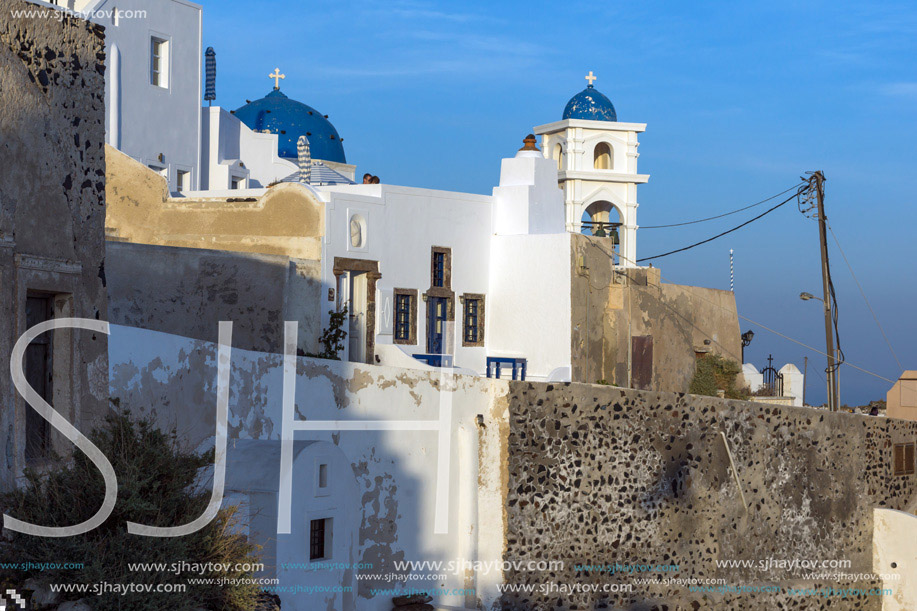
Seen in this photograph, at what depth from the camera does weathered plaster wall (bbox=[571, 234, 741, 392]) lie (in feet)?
75.3

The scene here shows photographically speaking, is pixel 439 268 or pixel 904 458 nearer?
pixel 904 458

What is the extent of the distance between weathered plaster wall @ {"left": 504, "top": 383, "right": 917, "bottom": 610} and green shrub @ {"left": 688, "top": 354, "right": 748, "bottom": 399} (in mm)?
7324

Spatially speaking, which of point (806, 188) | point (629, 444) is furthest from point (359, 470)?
point (806, 188)

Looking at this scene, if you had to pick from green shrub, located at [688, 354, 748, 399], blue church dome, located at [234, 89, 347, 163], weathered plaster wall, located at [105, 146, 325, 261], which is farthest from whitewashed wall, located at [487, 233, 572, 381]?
blue church dome, located at [234, 89, 347, 163]

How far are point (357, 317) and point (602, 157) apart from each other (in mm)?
13100

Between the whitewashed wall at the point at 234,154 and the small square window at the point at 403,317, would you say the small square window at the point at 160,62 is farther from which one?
the small square window at the point at 403,317

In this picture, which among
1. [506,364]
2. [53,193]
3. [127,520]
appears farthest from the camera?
[506,364]

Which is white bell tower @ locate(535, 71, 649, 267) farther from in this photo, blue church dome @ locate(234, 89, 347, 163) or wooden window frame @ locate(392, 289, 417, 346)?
wooden window frame @ locate(392, 289, 417, 346)

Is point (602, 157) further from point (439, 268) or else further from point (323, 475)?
point (323, 475)

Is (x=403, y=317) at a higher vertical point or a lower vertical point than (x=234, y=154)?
lower

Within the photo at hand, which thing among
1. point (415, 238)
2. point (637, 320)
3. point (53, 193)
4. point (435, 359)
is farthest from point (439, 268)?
point (53, 193)

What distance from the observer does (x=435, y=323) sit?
22.1 meters

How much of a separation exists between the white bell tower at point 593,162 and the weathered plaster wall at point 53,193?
67.0 feet

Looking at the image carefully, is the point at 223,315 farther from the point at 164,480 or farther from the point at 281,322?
the point at 164,480
